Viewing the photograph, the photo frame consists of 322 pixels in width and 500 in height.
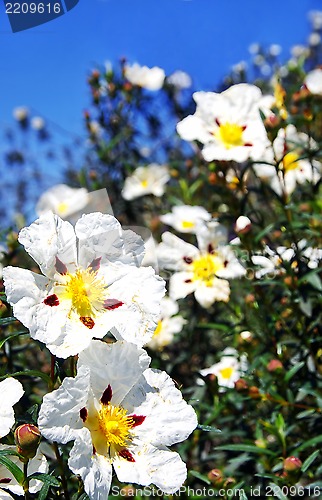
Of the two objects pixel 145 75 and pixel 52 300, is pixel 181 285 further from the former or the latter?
pixel 145 75

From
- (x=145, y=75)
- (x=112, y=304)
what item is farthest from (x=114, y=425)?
(x=145, y=75)

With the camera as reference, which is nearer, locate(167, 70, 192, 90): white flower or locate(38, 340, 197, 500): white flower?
locate(38, 340, 197, 500): white flower

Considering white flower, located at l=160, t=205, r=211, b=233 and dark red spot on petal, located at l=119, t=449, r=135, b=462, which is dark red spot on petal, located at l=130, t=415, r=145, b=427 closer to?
dark red spot on petal, located at l=119, t=449, r=135, b=462

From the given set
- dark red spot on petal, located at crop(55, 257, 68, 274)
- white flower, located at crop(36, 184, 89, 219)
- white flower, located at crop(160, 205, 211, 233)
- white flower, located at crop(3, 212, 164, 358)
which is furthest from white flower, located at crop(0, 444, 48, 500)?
white flower, located at crop(36, 184, 89, 219)

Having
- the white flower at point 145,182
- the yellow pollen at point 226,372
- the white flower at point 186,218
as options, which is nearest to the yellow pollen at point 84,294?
the yellow pollen at point 226,372

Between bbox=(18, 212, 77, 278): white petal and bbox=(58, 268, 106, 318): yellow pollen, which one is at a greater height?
bbox=(18, 212, 77, 278): white petal

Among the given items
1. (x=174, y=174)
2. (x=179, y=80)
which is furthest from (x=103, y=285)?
(x=179, y=80)
